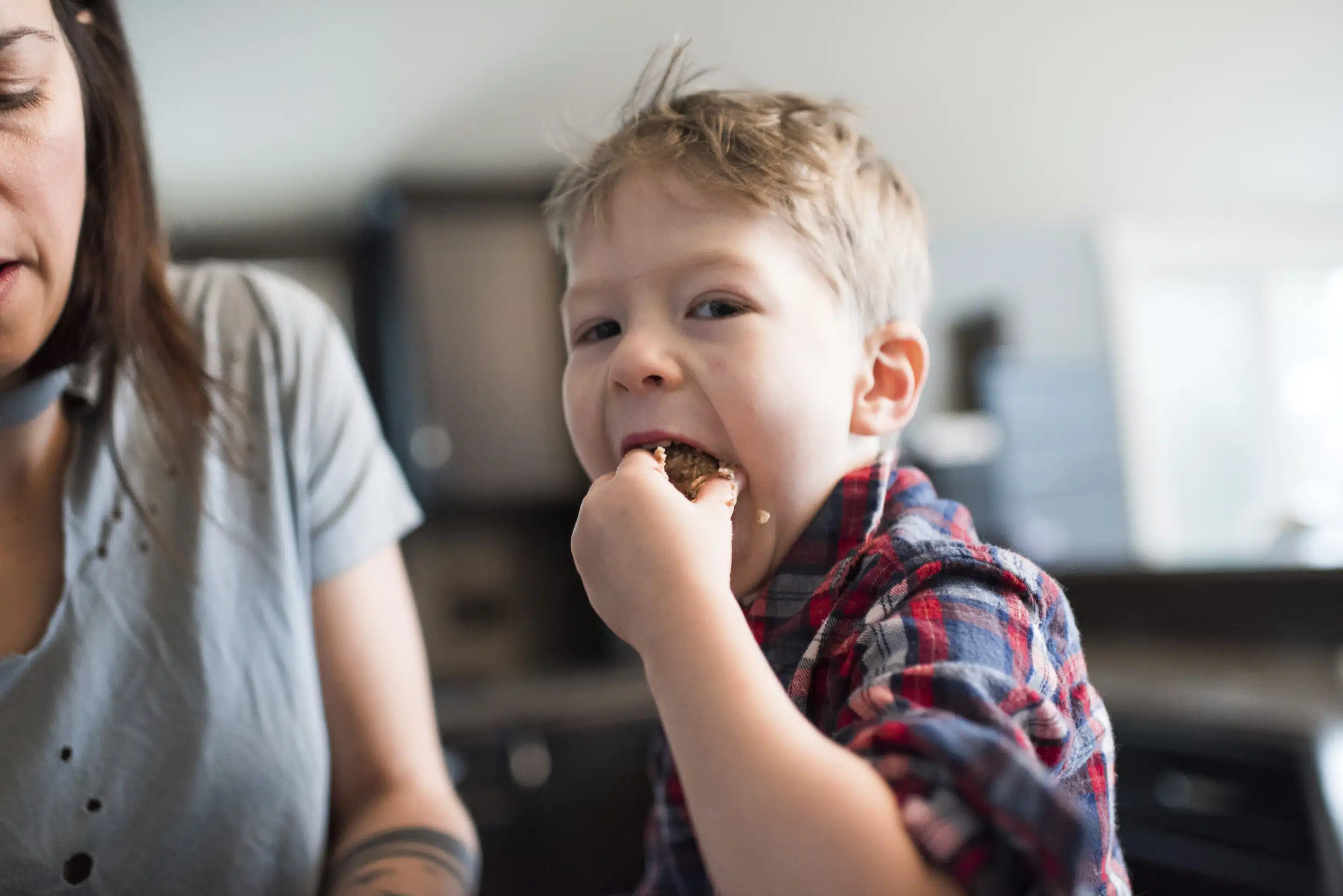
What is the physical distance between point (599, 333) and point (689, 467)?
0.12 meters

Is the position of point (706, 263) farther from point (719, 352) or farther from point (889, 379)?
point (889, 379)

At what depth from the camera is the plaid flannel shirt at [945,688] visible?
0.44 metres

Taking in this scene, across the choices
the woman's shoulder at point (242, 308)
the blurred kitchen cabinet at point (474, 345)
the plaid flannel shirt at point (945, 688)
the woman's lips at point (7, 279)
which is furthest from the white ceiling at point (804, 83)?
the plaid flannel shirt at point (945, 688)

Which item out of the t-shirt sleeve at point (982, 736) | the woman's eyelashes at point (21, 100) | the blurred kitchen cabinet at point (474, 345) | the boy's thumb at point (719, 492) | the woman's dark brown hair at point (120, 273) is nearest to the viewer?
the t-shirt sleeve at point (982, 736)

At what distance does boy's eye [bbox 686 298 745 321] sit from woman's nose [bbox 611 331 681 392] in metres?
0.03

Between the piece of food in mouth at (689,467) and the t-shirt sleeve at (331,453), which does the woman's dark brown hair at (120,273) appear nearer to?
the t-shirt sleeve at (331,453)

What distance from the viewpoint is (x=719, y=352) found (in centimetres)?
65

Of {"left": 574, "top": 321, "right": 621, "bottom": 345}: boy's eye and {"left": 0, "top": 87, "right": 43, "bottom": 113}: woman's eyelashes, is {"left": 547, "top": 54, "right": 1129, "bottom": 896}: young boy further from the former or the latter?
{"left": 0, "top": 87, "right": 43, "bottom": 113}: woman's eyelashes

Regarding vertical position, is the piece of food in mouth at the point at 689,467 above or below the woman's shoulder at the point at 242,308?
below

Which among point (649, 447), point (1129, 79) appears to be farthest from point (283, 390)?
point (1129, 79)

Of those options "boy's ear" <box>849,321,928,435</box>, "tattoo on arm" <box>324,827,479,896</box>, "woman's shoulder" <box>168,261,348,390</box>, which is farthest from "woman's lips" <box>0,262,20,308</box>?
"boy's ear" <box>849,321,928,435</box>

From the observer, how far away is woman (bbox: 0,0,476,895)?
30.3 inches

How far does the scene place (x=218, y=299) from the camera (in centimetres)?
101

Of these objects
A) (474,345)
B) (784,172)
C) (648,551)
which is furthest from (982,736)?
(474,345)
